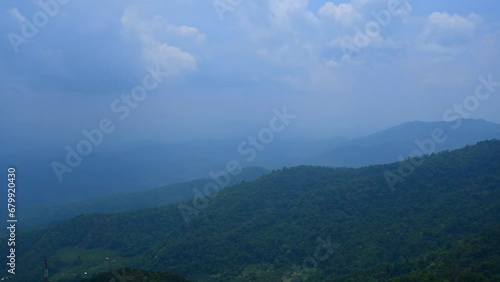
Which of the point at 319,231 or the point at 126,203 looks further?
the point at 126,203

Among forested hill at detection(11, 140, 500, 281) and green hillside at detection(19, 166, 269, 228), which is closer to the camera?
forested hill at detection(11, 140, 500, 281)

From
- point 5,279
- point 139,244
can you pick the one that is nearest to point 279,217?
point 139,244

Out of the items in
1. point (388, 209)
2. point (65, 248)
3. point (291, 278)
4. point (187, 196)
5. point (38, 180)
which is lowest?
point (291, 278)

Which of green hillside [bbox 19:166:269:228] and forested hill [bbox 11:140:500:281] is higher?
green hillside [bbox 19:166:269:228]

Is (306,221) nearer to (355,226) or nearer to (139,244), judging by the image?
(355,226)

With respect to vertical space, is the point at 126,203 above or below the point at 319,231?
above

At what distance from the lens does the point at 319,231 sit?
4197 centimetres

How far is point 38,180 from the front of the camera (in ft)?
477

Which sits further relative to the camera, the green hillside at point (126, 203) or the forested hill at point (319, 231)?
the green hillside at point (126, 203)

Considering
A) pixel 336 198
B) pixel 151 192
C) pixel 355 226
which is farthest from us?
pixel 151 192

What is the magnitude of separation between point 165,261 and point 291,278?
13296mm

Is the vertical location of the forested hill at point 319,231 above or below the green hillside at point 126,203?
below

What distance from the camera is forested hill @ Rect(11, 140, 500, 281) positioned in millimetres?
32875

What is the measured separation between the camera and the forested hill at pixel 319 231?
108 feet
